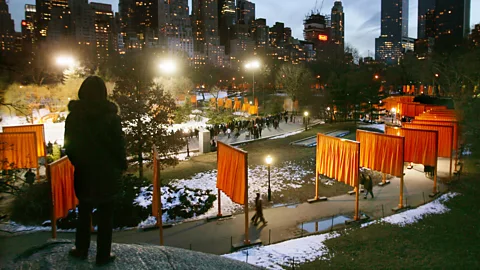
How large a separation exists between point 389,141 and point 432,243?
16.9 feet

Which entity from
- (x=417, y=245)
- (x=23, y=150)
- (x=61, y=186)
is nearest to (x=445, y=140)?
(x=417, y=245)

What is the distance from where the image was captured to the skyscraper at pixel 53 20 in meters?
152

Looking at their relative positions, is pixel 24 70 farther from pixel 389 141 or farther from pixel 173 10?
pixel 173 10

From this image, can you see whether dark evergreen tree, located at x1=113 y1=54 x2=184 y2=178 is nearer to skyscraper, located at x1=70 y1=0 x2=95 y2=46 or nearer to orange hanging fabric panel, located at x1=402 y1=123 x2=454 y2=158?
orange hanging fabric panel, located at x1=402 y1=123 x2=454 y2=158

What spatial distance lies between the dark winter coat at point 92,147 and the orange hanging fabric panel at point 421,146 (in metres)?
15.2

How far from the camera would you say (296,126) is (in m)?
41.0

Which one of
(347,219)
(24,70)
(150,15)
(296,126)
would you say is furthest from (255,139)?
(150,15)

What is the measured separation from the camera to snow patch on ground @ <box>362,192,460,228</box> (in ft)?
43.9

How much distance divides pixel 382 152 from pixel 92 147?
1306 cm

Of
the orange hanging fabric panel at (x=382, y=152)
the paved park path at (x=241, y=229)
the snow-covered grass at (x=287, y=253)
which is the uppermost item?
the orange hanging fabric panel at (x=382, y=152)

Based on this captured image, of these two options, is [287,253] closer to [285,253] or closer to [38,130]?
[285,253]

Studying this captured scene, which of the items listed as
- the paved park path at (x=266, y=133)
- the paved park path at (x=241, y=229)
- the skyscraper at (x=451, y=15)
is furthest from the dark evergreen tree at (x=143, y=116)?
the skyscraper at (x=451, y=15)

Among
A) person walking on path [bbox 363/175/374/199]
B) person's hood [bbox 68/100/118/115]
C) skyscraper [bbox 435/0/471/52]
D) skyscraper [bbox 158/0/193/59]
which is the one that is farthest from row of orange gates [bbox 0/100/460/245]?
skyscraper [bbox 435/0/471/52]

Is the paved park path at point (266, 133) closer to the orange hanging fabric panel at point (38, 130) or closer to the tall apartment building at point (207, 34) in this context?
the orange hanging fabric panel at point (38, 130)
